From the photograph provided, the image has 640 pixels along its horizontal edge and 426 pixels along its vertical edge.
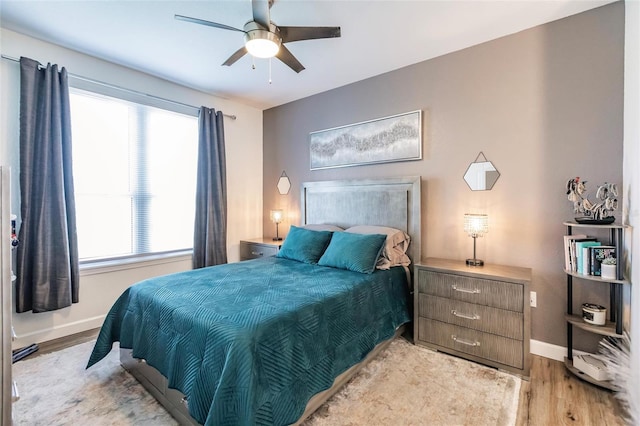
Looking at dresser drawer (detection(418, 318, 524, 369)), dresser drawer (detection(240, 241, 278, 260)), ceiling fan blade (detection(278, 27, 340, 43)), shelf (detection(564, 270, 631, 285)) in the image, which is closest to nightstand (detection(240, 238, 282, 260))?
dresser drawer (detection(240, 241, 278, 260))

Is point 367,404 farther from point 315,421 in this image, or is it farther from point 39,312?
point 39,312

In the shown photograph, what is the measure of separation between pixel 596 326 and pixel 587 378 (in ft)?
1.18

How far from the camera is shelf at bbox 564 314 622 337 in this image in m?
1.93

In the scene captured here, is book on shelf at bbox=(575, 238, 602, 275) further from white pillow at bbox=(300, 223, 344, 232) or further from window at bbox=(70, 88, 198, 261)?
A: window at bbox=(70, 88, 198, 261)

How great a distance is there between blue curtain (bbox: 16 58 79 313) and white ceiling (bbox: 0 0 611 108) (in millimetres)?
491

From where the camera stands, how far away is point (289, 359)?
152cm

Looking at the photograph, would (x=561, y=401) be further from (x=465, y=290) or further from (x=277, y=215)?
(x=277, y=215)

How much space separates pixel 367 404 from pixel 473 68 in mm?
2927

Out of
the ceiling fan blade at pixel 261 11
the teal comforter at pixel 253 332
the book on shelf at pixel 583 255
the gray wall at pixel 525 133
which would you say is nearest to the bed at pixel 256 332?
the teal comforter at pixel 253 332

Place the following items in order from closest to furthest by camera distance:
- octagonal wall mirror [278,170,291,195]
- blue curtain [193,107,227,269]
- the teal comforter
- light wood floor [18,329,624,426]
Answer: the teal comforter
light wood floor [18,329,624,426]
blue curtain [193,107,227,269]
octagonal wall mirror [278,170,291,195]

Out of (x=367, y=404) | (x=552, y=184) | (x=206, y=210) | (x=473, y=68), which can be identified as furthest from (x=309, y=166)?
(x=367, y=404)

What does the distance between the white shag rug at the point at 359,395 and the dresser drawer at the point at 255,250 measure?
191 cm

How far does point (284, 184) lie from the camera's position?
4.34m

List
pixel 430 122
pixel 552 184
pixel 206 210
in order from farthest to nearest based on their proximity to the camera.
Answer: pixel 206 210, pixel 430 122, pixel 552 184
